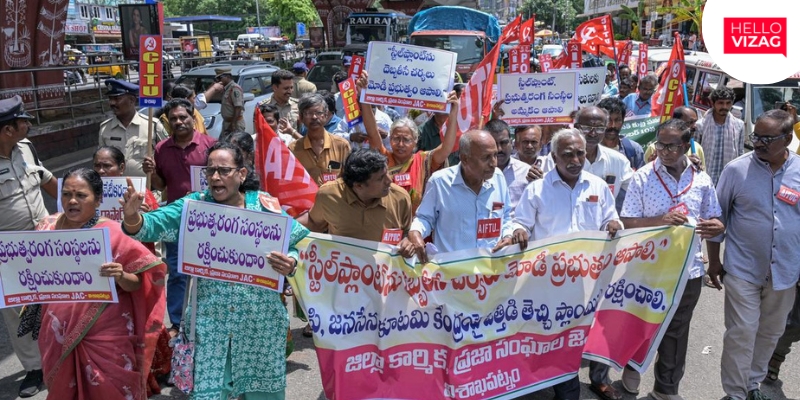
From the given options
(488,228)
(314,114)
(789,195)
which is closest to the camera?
(488,228)

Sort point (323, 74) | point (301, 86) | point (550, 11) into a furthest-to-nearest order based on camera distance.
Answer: point (550, 11)
point (323, 74)
point (301, 86)

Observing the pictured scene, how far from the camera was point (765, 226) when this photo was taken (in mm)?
4371

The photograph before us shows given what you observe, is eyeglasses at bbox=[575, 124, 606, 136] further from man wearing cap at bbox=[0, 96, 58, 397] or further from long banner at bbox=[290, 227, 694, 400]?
man wearing cap at bbox=[0, 96, 58, 397]

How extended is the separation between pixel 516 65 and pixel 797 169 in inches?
220

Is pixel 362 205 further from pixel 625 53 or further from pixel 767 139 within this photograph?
pixel 625 53

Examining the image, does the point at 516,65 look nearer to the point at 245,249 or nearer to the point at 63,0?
the point at 245,249

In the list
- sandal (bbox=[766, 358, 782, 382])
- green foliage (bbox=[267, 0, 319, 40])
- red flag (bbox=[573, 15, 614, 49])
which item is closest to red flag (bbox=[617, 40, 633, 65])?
red flag (bbox=[573, 15, 614, 49])

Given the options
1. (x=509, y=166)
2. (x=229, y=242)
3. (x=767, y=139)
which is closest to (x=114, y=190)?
(x=229, y=242)

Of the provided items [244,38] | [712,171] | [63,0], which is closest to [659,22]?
[244,38]

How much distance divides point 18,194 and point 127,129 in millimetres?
1262

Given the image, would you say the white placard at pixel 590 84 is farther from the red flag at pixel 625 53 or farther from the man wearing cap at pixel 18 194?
the man wearing cap at pixel 18 194

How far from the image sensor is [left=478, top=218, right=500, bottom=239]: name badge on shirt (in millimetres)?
4172

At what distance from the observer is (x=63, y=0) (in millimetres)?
16531

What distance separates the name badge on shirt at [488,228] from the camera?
417 cm
